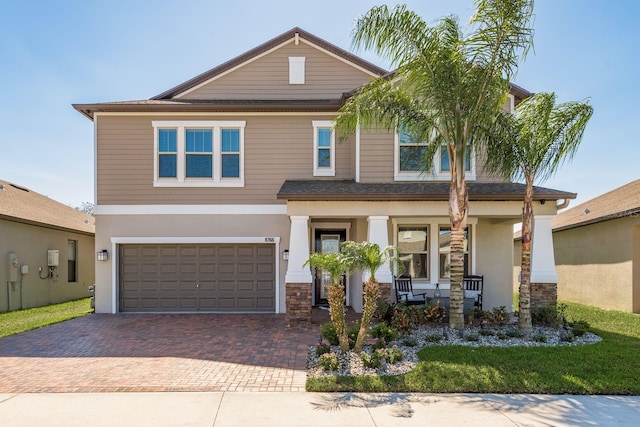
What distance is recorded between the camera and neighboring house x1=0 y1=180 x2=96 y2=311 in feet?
42.6

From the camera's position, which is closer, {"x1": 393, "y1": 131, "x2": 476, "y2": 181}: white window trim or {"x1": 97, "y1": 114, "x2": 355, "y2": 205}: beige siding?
{"x1": 393, "y1": 131, "x2": 476, "y2": 181}: white window trim

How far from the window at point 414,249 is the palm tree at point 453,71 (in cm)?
313

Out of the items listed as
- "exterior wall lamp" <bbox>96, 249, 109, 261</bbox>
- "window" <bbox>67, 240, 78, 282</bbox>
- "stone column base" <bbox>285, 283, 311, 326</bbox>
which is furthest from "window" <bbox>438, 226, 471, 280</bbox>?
"window" <bbox>67, 240, 78, 282</bbox>

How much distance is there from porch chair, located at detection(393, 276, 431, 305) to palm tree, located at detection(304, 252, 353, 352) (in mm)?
3706

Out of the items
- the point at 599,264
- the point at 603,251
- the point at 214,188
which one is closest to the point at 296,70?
the point at 214,188

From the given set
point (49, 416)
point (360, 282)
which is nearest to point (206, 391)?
point (49, 416)

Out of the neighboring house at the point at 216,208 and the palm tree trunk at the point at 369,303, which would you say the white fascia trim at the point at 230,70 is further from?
the palm tree trunk at the point at 369,303

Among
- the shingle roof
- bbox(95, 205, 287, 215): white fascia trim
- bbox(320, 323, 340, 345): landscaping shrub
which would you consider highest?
the shingle roof

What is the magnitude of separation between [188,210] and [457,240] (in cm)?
774

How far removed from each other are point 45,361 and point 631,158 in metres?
20.4

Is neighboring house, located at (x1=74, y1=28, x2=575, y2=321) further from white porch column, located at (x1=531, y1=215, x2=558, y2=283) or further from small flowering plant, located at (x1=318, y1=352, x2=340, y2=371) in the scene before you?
small flowering plant, located at (x1=318, y1=352, x2=340, y2=371)

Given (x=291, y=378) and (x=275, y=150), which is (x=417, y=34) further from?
(x=291, y=378)

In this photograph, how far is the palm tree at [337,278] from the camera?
21.1 feet

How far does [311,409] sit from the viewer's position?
4.80 meters
